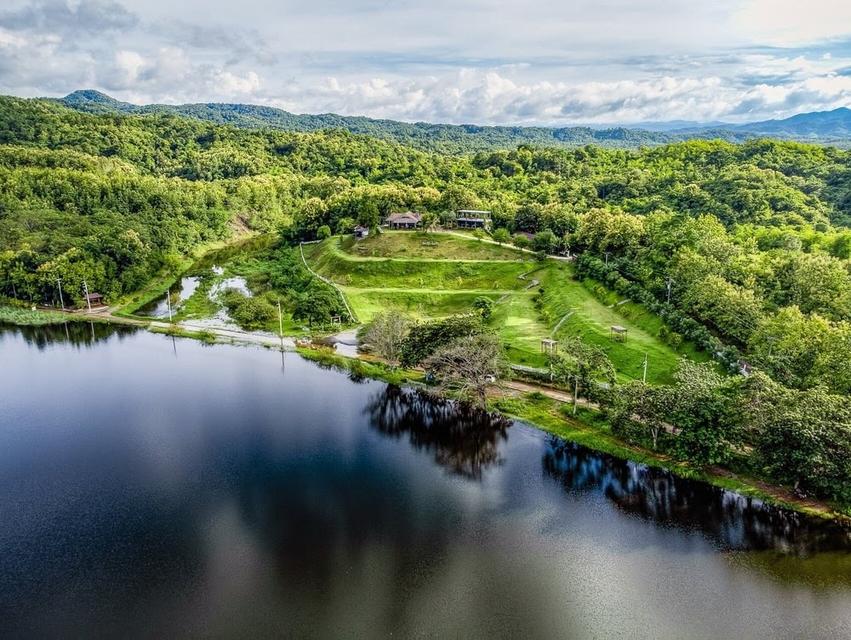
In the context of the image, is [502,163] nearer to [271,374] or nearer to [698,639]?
[271,374]

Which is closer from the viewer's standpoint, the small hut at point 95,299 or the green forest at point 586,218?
the green forest at point 586,218

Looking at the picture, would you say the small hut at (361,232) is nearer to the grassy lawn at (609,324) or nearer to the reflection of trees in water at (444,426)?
the grassy lawn at (609,324)

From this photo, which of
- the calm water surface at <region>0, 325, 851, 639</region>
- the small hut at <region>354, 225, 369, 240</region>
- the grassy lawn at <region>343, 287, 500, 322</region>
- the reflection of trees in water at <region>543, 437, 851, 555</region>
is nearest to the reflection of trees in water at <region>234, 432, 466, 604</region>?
the calm water surface at <region>0, 325, 851, 639</region>

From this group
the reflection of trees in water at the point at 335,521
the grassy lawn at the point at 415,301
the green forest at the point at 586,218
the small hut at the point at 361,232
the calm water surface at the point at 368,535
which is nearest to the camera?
the calm water surface at the point at 368,535

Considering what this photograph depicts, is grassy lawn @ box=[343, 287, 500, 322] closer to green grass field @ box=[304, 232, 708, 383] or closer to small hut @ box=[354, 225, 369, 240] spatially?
green grass field @ box=[304, 232, 708, 383]

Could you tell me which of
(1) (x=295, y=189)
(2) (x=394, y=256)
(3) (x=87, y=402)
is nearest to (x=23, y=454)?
(3) (x=87, y=402)

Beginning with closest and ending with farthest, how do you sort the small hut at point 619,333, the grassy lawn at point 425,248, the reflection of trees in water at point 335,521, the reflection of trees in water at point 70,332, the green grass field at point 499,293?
the reflection of trees in water at point 335,521, the green grass field at point 499,293, the small hut at point 619,333, the reflection of trees in water at point 70,332, the grassy lawn at point 425,248

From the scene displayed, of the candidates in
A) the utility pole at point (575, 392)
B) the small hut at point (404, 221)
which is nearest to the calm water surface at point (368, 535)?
the utility pole at point (575, 392)

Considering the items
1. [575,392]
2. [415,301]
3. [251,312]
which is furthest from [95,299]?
[575,392]
